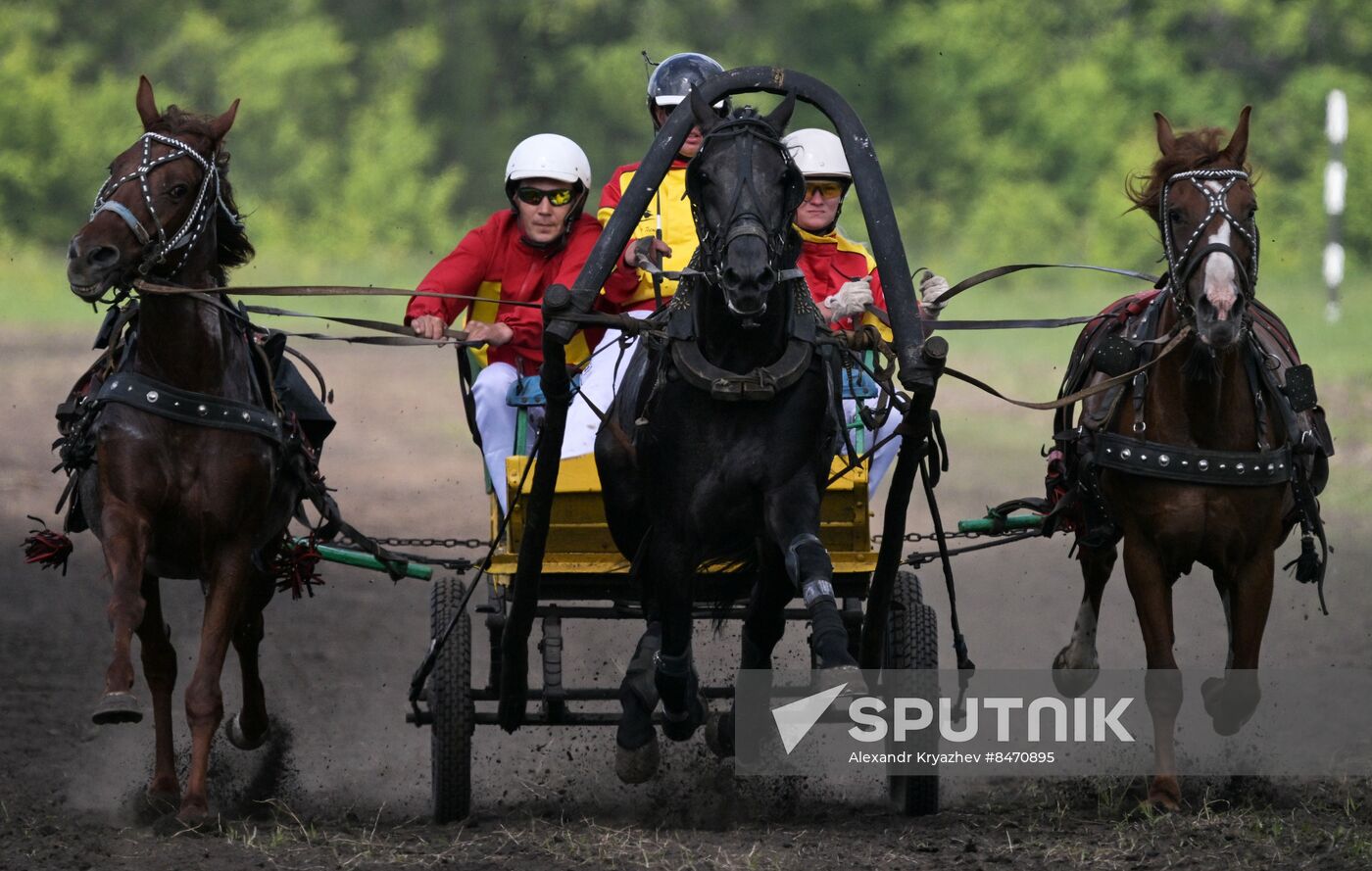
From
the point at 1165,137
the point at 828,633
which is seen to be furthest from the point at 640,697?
the point at 1165,137

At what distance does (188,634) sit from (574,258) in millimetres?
4328

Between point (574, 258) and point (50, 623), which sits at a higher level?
point (574, 258)

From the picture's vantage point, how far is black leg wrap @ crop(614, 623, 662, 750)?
20.0 ft

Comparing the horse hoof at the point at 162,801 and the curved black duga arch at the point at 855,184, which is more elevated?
the curved black duga arch at the point at 855,184

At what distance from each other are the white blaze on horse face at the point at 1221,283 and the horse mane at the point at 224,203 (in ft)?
8.94

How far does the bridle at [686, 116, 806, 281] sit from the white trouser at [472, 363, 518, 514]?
158cm

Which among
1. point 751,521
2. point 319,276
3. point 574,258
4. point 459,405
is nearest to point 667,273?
point 751,521

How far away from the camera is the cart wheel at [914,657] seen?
6832 mm

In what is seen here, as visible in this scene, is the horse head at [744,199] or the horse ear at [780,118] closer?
the horse head at [744,199]

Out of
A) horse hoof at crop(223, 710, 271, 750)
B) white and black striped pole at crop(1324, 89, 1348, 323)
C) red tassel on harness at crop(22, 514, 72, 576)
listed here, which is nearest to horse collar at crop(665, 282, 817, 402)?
red tassel on harness at crop(22, 514, 72, 576)

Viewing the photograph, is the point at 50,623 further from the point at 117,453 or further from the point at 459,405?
the point at 459,405

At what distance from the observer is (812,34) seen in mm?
23031

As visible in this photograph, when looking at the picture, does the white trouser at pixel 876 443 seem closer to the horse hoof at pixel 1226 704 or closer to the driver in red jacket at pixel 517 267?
the driver in red jacket at pixel 517 267

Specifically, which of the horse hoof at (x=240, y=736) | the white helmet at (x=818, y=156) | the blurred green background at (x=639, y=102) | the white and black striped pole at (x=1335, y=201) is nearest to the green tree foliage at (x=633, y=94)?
the blurred green background at (x=639, y=102)
